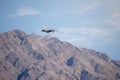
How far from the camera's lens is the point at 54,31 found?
302ft

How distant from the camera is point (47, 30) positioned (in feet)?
305

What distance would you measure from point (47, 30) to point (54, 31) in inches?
110
